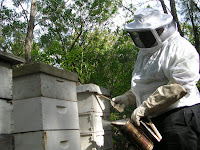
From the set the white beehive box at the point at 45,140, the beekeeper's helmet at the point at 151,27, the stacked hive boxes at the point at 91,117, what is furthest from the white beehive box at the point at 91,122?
the beekeeper's helmet at the point at 151,27

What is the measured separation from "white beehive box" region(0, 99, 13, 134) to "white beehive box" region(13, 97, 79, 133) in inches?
23.3

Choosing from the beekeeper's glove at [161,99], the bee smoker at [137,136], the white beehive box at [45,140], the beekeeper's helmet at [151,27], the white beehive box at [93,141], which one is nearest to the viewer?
the beekeeper's glove at [161,99]

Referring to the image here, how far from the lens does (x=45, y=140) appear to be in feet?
7.93

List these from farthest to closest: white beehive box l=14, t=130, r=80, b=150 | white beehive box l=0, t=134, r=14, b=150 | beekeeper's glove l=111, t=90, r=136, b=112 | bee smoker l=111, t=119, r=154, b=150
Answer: beekeeper's glove l=111, t=90, r=136, b=112, white beehive box l=14, t=130, r=80, b=150, bee smoker l=111, t=119, r=154, b=150, white beehive box l=0, t=134, r=14, b=150

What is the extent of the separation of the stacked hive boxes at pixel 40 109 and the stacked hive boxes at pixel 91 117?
1.74ft

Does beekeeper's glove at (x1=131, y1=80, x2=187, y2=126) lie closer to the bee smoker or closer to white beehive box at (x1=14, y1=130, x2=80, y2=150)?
the bee smoker

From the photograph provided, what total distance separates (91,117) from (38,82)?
3.56ft

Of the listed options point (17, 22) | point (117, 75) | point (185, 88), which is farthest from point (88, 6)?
point (185, 88)

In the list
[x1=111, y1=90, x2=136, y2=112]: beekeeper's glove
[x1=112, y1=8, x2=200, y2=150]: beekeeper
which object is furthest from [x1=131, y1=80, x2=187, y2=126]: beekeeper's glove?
[x1=111, y1=90, x2=136, y2=112]: beekeeper's glove

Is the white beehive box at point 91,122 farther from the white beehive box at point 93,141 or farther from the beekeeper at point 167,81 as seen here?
the beekeeper at point 167,81

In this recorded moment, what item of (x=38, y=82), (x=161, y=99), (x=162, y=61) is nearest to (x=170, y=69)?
(x=162, y=61)

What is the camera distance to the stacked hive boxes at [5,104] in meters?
1.77

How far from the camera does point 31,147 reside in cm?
248

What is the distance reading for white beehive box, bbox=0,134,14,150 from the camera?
1.74m
